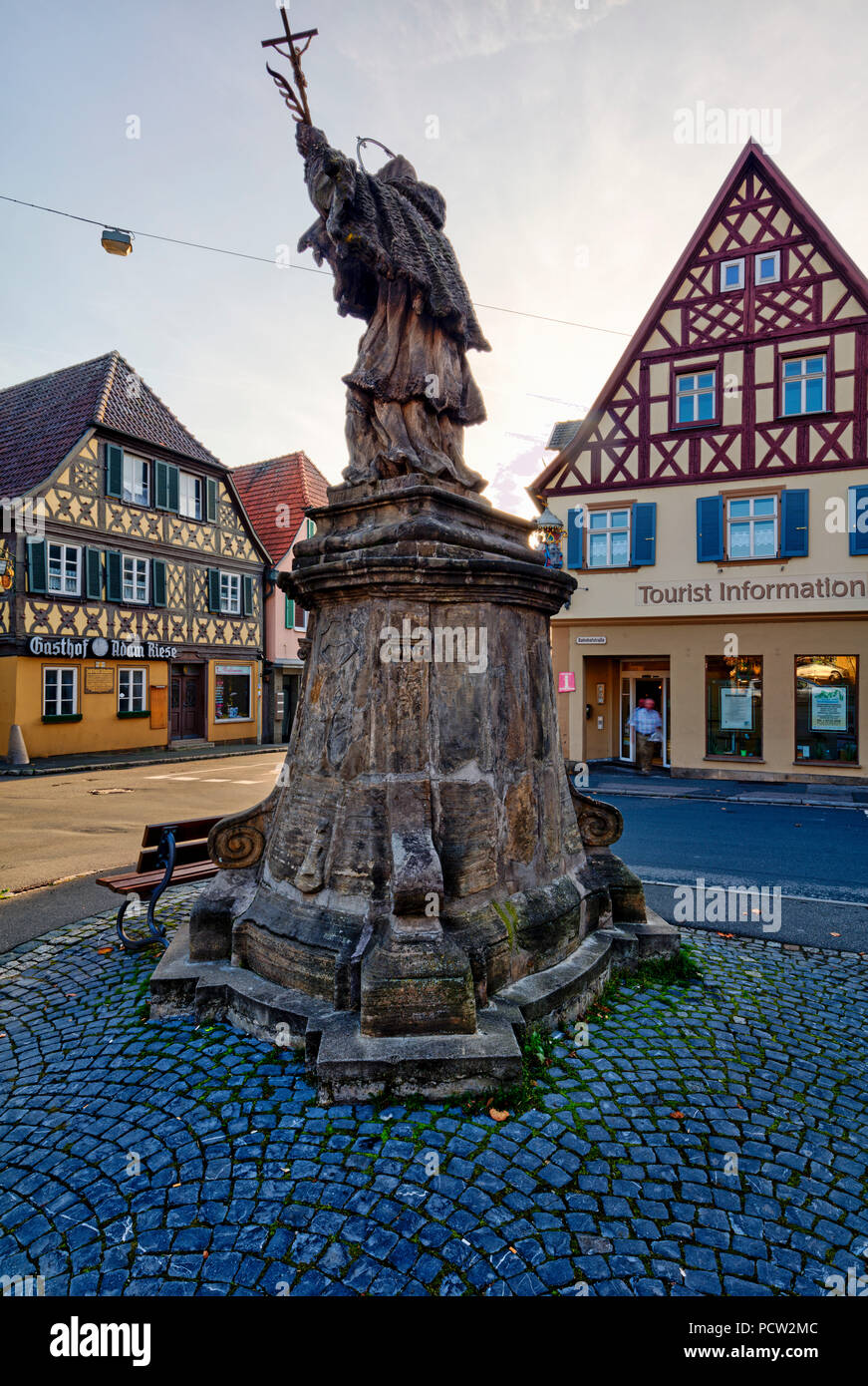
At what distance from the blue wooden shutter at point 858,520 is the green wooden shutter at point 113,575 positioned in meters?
18.0

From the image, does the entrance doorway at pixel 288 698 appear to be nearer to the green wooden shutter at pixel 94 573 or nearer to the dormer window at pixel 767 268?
the green wooden shutter at pixel 94 573

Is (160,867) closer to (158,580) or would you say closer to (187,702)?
(158,580)

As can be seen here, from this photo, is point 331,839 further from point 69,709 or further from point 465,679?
point 69,709

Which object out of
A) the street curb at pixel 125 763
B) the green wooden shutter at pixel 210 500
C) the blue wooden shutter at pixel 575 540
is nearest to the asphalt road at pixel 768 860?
the blue wooden shutter at pixel 575 540

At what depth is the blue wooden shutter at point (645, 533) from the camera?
15211 millimetres

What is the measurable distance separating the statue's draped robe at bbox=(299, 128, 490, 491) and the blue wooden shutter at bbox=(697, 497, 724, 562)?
1147 cm

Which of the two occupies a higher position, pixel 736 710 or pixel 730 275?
pixel 730 275

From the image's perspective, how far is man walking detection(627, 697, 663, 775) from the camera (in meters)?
15.6

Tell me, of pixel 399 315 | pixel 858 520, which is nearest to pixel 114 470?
pixel 399 315

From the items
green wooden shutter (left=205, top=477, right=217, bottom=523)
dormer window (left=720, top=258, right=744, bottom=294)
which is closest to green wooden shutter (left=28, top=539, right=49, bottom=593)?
green wooden shutter (left=205, top=477, right=217, bottom=523)

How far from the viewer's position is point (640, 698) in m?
17.0

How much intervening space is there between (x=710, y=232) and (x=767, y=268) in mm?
1508

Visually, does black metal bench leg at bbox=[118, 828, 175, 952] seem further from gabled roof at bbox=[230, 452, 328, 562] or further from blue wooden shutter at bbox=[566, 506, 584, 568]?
gabled roof at bbox=[230, 452, 328, 562]
